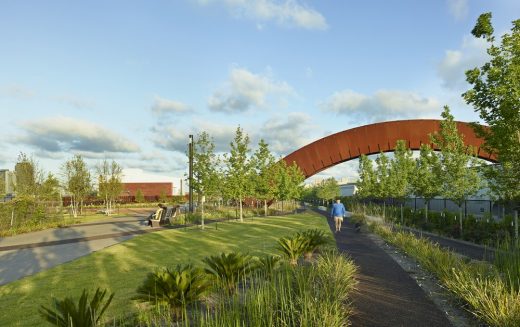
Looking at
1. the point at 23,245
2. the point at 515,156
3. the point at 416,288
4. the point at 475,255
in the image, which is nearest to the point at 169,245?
the point at 23,245

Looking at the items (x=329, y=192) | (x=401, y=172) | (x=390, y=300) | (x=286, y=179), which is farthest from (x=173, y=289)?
(x=329, y=192)

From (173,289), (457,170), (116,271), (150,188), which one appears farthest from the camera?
(150,188)

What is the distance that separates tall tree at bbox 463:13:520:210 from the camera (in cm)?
1044

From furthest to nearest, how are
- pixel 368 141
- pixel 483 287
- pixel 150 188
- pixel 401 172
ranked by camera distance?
pixel 150 188
pixel 368 141
pixel 401 172
pixel 483 287

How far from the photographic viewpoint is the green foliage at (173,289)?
5.46 m

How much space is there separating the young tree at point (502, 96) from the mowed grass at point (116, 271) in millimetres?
8095

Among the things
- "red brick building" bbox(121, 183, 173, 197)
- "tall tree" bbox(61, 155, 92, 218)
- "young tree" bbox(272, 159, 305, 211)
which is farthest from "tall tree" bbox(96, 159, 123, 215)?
"red brick building" bbox(121, 183, 173, 197)

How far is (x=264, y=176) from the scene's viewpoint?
37188 mm

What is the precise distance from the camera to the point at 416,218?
78.6 ft

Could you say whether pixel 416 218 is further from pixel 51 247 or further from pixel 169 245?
pixel 51 247

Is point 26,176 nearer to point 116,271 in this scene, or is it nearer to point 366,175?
point 116,271

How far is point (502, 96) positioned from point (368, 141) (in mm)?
25886

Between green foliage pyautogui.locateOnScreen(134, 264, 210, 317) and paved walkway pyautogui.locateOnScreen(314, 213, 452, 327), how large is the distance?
2.45 meters

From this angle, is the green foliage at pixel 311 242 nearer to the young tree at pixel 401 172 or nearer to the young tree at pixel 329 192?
the young tree at pixel 401 172
